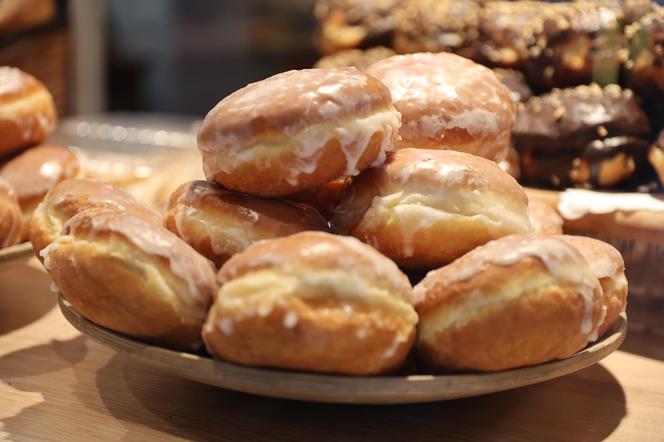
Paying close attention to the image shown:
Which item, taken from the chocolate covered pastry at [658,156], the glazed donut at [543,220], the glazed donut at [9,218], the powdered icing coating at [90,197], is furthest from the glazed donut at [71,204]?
the chocolate covered pastry at [658,156]

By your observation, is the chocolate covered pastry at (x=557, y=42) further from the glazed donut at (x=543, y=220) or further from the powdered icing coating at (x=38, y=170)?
the powdered icing coating at (x=38, y=170)

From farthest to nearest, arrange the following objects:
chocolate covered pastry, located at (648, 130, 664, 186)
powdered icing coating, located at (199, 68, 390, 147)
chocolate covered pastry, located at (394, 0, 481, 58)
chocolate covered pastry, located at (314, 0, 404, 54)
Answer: chocolate covered pastry, located at (314, 0, 404, 54) → chocolate covered pastry, located at (394, 0, 481, 58) → chocolate covered pastry, located at (648, 130, 664, 186) → powdered icing coating, located at (199, 68, 390, 147)

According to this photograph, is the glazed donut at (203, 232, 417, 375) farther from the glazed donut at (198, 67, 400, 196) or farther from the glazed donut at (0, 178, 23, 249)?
the glazed donut at (0, 178, 23, 249)

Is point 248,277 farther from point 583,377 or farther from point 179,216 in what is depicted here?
point 583,377

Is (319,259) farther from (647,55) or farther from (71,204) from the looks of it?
(647,55)

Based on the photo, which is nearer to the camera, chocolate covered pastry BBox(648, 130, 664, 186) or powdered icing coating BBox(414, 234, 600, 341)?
powdered icing coating BBox(414, 234, 600, 341)

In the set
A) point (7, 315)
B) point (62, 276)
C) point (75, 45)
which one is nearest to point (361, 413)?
point (62, 276)

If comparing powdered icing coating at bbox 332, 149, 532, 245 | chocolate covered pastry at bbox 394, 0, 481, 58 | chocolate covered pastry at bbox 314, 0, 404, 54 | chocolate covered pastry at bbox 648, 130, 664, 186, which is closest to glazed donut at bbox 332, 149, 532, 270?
powdered icing coating at bbox 332, 149, 532, 245
